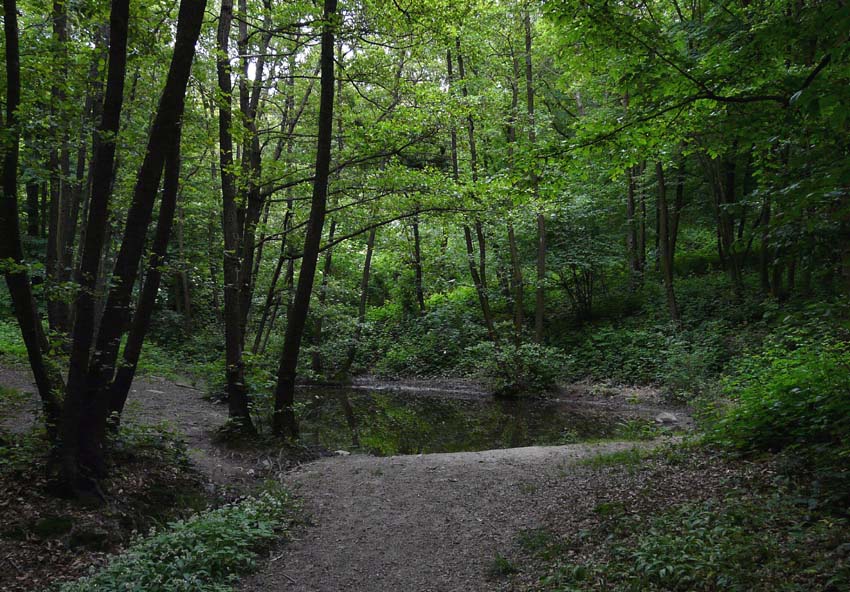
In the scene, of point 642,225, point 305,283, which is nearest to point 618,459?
point 305,283

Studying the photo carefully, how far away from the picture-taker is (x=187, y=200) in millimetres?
17828

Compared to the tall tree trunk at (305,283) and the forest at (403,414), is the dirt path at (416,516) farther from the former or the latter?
the tall tree trunk at (305,283)

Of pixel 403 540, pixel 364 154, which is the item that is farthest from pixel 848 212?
pixel 364 154

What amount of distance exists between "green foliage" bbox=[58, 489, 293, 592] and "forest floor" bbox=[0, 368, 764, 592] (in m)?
0.24

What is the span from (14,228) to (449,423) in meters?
9.74

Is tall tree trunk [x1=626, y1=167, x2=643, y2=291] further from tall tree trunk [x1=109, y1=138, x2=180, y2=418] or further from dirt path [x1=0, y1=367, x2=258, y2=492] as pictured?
tall tree trunk [x1=109, y1=138, x2=180, y2=418]

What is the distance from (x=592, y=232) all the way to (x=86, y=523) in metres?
16.0

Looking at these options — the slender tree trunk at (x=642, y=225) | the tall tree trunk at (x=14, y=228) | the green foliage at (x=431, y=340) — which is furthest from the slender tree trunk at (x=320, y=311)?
the slender tree trunk at (x=642, y=225)

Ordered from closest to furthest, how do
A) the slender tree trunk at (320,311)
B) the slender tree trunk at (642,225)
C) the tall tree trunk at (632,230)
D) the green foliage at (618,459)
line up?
the green foliage at (618,459) < the slender tree trunk at (320,311) < the tall tree trunk at (632,230) < the slender tree trunk at (642,225)

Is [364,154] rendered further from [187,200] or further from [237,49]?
[187,200]

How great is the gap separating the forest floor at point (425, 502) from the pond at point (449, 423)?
1913 millimetres

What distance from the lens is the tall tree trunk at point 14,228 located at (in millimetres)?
5258

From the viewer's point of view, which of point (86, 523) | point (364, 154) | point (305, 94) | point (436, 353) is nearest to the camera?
point (86, 523)

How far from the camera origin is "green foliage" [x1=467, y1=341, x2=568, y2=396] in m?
15.5
